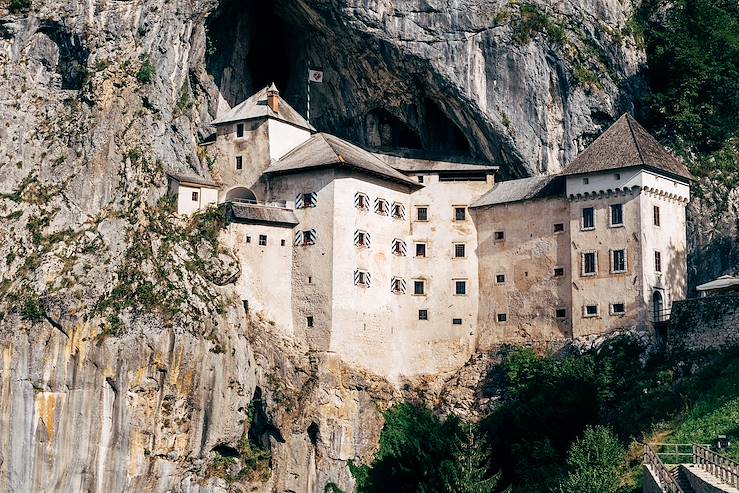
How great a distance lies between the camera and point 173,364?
77.0m

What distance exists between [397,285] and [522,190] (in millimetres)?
9605

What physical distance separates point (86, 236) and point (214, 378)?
36.7ft

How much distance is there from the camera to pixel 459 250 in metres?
85.9

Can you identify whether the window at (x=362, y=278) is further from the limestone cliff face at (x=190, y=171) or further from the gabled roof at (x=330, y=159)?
the gabled roof at (x=330, y=159)

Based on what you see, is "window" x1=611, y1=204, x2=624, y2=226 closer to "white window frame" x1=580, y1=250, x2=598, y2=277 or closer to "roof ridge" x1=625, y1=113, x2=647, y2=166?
"white window frame" x1=580, y1=250, x2=598, y2=277

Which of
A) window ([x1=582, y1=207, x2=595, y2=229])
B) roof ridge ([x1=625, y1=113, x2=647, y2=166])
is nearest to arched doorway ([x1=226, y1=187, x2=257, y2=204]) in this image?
window ([x1=582, y1=207, x2=595, y2=229])

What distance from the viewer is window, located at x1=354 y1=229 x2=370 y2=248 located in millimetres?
83188

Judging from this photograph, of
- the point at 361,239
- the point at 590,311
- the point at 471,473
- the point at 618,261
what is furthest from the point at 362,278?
the point at 471,473

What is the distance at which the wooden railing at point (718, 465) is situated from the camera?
4800 cm

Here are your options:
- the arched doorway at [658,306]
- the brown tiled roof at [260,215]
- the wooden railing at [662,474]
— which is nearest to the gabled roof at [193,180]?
the brown tiled roof at [260,215]

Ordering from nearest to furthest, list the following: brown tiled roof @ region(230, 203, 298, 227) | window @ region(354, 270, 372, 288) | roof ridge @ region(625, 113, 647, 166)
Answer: roof ridge @ region(625, 113, 647, 166) → brown tiled roof @ region(230, 203, 298, 227) → window @ region(354, 270, 372, 288)

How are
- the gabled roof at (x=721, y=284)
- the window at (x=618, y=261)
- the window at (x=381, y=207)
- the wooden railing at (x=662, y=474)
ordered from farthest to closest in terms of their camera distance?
the window at (x=381, y=207) → the window at (x=618, y=261) → the gabled roof at (x=721, y=284) → the wooden railing at (x=662, y=474)

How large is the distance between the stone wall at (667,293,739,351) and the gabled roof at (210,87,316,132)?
87.6ft

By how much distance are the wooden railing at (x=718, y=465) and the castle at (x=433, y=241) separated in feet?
78.4
